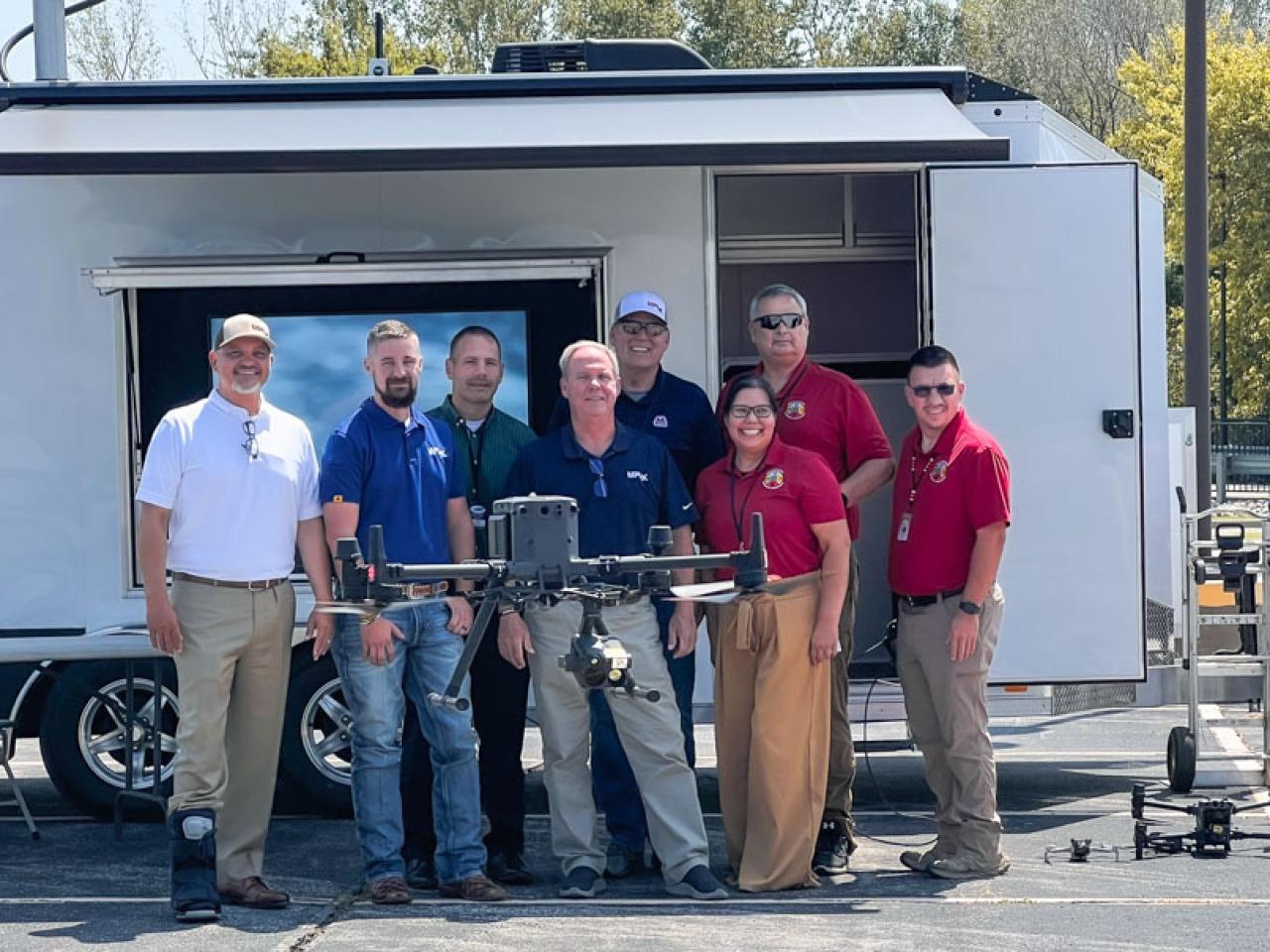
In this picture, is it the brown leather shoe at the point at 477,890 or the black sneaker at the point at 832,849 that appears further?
the black sneaker at the point at 832,849

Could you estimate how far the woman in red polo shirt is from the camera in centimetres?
613

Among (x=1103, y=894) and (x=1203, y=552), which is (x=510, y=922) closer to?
(x=1103, y=894)

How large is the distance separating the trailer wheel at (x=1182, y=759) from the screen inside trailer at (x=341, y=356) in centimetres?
292

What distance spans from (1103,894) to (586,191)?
11.0ft

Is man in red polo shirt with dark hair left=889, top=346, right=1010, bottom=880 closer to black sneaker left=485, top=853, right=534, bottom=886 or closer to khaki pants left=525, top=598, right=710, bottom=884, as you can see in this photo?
khaki pants left=525, top=598, right=710, bottom=884

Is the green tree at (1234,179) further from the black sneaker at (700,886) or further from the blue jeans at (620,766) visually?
the black sneaker at (700,886)

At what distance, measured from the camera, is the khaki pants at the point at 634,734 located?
609cm

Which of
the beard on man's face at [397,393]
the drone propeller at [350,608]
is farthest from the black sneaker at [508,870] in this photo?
the beard on man's face at [397,393]

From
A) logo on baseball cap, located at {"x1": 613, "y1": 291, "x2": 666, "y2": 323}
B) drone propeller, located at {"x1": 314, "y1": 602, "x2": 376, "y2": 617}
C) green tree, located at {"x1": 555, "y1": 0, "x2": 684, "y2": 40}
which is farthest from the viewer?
green tree, located at {"x1": 555, "y1": 0, "x2": 684, "y2": 40}

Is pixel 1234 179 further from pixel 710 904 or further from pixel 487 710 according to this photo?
pixel 710 904

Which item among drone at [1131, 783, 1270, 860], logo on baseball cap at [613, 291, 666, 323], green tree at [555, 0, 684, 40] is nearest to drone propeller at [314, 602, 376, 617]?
logo on baseball cap at [613, 291, 666, 323]

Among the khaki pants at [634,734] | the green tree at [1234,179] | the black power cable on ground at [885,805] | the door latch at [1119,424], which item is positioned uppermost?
the green tree at [1234,179]

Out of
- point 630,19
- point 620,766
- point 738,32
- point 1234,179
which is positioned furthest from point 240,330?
point 738,32

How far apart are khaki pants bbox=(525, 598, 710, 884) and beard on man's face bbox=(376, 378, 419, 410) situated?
2.51 feet
